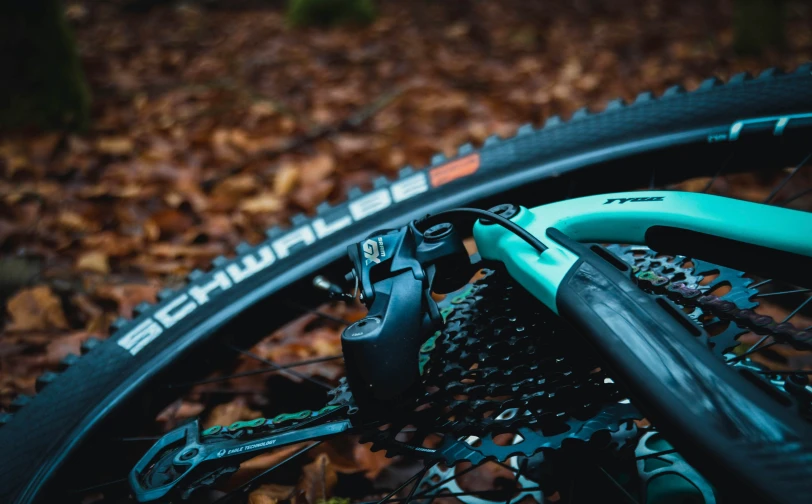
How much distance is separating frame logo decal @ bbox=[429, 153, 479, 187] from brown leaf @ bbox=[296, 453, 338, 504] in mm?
670

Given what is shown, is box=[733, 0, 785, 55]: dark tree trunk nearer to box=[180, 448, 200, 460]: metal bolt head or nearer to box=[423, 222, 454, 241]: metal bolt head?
box=[423, 222, 454, 241]: metal bolt head

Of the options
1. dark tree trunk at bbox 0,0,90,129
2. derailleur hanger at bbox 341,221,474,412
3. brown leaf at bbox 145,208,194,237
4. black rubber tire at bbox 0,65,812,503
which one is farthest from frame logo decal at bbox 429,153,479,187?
dark tree trunk at bbox 0,0,90,129

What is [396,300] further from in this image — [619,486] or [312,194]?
[312,194]

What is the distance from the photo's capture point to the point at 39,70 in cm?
258

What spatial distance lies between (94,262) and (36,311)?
25 cm

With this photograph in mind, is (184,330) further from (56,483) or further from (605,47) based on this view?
(605,47)

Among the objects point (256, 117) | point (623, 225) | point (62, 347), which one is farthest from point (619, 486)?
point (256, 117)

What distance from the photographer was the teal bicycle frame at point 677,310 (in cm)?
69

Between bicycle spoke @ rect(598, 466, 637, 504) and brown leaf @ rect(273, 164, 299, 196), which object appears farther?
brown leaf @ rect(273, 164, 299, 196)

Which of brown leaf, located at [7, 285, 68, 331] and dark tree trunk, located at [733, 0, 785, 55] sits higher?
dark tree trunk, located at [733, 0, 785, 55]

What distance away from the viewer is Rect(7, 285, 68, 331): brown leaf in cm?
173

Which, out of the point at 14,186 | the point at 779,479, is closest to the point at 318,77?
the point at 14,186

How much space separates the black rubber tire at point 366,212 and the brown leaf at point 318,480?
325 millimetres

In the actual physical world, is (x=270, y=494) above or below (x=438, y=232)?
below
